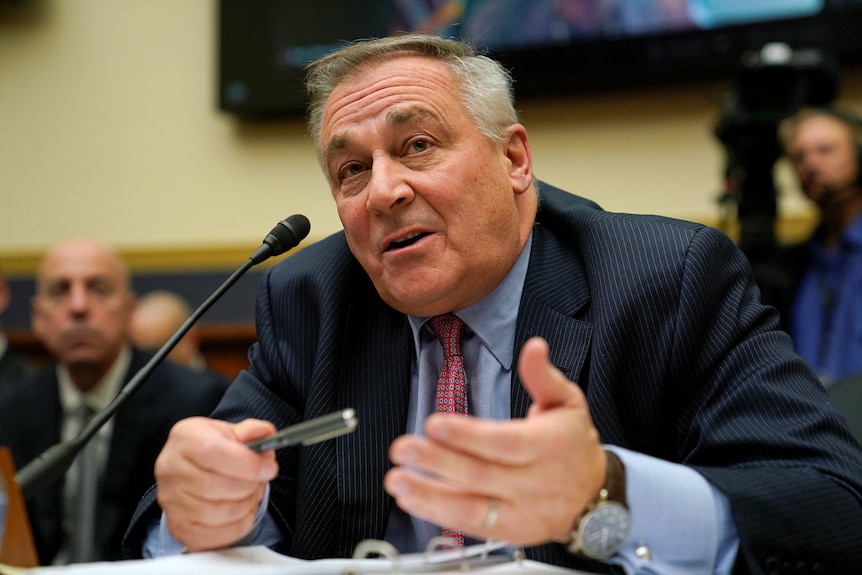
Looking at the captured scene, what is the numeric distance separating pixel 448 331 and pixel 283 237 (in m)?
0.30

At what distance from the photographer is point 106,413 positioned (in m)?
1.31

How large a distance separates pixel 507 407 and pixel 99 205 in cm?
388

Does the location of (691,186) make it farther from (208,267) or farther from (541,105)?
(208,267)

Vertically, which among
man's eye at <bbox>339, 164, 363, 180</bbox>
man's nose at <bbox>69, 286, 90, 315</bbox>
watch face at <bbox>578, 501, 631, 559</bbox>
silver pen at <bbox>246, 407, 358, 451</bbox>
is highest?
man's eye at <bbox>339, 164, 363, 180</bbox>

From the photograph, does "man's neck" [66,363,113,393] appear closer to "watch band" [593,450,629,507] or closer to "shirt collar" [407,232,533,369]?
"shirt collar" [407,232,533,369]

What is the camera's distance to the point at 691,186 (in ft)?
13.3

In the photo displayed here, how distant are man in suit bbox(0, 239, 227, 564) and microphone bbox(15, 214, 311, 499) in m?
1.18

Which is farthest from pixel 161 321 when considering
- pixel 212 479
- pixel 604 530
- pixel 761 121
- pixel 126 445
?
pixel 604 530

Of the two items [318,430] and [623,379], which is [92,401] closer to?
[623,379]

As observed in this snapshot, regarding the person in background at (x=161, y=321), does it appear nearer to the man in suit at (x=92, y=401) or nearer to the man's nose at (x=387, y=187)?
the man in suit at (x=92, y=401)

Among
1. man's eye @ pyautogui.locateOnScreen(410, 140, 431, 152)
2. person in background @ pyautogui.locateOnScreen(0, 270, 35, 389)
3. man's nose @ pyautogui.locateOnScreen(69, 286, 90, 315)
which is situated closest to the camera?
man's eye @ pyautogui.locateOnScreen(410, 140, 431, 152)

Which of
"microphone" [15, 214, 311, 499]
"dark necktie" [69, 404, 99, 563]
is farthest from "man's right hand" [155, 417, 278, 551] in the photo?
"dark necktie" [69, 404, 99, 563]

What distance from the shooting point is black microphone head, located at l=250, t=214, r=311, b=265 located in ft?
5.01

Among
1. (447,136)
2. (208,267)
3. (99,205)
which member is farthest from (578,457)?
(99,205)
